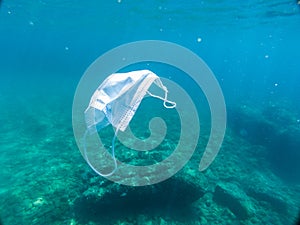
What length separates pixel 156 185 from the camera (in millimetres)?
7867

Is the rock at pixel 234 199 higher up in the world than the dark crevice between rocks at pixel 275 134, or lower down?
lower down

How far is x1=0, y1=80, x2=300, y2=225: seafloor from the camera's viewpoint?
304 inches

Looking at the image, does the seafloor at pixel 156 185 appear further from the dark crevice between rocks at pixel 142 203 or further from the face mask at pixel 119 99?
the face mask at pixel 119 99

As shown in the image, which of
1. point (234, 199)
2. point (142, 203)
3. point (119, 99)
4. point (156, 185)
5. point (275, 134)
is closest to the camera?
point (119, 99)

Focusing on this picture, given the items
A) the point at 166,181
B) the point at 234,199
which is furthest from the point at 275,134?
the point at 166,181

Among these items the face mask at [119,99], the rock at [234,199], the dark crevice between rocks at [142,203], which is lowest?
the dark crevice between rocks at [142,203]

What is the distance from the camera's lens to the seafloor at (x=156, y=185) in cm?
771

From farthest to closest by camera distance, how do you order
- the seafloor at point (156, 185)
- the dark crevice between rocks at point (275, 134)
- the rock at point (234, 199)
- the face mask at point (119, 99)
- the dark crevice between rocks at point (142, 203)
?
the dark crevice between rocks at point (275, 134), the rock at point (234, 199), the seafloor at point (156, 185), the dark crevice between rocks at point (142, 203), the face mask at point (119, 99)

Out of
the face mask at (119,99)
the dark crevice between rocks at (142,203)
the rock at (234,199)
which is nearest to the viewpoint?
the face mask at (119,99)

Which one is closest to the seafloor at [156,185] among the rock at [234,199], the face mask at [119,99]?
the rock at [234,199]

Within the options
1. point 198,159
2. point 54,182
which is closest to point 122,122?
point 54,182

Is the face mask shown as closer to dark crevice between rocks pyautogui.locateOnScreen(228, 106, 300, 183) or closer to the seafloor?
the seafloor

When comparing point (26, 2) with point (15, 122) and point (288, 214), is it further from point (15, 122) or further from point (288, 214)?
point (288, 214)

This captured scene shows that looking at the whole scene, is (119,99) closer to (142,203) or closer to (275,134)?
(142,203)
